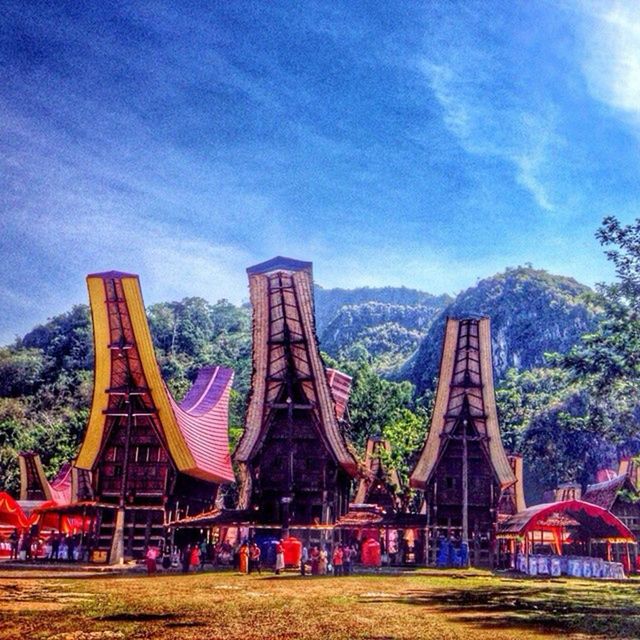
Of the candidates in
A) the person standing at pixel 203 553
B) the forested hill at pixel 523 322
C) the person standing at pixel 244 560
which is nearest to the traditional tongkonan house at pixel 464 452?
the person standing at pixel 203 553

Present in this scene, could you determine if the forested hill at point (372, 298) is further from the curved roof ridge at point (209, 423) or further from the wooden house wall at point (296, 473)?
the wooden house wall at point (296, 473)

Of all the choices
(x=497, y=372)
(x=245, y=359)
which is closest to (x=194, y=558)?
(x=245, y=359)

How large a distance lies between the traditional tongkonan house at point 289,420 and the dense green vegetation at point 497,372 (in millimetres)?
8098

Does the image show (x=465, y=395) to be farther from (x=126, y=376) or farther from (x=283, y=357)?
(x=126, y=376)

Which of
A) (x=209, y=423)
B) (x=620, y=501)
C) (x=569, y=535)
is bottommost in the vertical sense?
(x=569, y=535)

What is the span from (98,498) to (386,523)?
1039 centimetres

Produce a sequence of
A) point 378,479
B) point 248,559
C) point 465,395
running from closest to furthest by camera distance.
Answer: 1. point 248,559
2. point 465,395
3. point 378,479

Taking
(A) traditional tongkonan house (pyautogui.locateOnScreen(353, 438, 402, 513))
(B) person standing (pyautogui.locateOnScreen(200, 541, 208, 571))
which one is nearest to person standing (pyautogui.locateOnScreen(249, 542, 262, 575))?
(B) person standing (pyautogui.locateOnScreen(200, 541, 208, 571))

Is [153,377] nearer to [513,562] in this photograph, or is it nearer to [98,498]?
[98,498]

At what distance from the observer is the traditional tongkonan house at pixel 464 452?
2614 centimetres

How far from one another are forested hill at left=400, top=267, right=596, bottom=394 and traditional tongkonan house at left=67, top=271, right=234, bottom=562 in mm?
52619

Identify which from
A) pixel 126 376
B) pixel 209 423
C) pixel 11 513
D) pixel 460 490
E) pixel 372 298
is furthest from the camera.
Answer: pixel 372 298

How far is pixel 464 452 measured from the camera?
26.4 meters

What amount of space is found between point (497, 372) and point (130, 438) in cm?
5711
